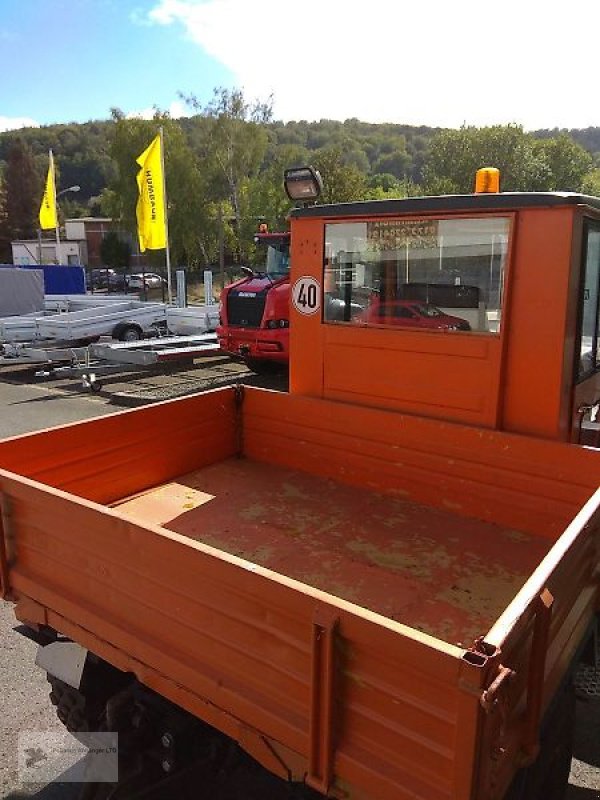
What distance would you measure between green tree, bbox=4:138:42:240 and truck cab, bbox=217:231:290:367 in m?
53.0

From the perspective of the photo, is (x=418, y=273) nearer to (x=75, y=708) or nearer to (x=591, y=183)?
(x=75, y=708)

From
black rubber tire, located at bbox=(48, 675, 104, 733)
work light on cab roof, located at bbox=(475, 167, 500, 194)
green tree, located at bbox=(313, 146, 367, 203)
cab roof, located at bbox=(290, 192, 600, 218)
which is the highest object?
green tree, located at bbox=(313, 146, 367, 203)

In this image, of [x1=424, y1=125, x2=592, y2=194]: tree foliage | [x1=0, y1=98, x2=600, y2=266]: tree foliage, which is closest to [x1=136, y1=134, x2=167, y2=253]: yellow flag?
[x1=0, y1=98, x2=600, y2=266]: tree foliage

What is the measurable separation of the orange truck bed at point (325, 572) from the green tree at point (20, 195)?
61.1m

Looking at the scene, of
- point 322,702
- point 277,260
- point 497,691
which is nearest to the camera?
point 497,691

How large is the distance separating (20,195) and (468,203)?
210 feet

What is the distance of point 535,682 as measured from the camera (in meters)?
1.83

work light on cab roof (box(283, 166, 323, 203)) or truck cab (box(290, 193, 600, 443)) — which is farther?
work light on cab roof (box(283, 166, 323, 203))

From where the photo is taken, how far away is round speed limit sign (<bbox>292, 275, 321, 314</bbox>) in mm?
4184

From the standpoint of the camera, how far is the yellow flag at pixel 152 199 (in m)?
17.0

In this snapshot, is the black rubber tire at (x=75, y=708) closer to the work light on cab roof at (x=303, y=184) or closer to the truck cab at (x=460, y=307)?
the truck cab at (x=460, y=307)

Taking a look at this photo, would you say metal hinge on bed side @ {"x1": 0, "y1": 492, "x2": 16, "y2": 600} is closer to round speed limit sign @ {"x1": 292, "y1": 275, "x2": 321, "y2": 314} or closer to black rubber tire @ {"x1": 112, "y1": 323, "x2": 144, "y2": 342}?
round speed limit sign @ {"x1": 292, "y1": 275, "x2": 321, "y2": 314}

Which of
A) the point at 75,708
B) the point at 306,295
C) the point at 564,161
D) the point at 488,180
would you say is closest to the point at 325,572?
the point at 75,708

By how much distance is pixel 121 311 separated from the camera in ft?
51.6
